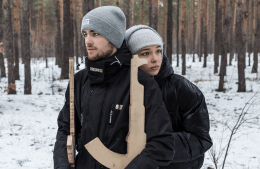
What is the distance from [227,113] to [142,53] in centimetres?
618

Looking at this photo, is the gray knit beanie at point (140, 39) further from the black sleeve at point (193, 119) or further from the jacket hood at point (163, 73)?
the black sleeve at point (193, 119)

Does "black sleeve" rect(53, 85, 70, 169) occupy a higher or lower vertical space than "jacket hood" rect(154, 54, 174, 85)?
lower

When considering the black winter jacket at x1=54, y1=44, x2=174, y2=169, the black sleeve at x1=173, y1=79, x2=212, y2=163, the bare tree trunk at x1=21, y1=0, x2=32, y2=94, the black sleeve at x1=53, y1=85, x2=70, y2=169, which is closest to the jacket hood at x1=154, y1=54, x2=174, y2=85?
the black sleeve at x1=173, y1=79, x2=212, y2=163

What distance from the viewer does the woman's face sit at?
1367mm

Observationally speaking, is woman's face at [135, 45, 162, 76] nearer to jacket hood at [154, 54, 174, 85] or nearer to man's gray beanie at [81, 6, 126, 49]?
jacket hood at [154, 54, 174, 85]

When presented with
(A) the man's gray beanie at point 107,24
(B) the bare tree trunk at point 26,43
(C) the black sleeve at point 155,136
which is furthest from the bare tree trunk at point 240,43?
(C) the black sleeve at point 155,136

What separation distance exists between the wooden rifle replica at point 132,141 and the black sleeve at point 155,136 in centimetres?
3

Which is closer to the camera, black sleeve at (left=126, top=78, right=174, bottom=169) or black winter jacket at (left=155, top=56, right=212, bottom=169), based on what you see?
black sleeve at (left=126, top=78, right=174, bottom=169)

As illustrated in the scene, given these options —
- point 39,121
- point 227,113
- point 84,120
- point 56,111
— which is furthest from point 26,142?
point 227,113

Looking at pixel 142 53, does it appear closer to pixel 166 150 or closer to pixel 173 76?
pixel 173 76

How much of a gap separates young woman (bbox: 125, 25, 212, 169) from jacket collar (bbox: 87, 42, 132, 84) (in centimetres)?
20

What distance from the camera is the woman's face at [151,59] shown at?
4.49 ft

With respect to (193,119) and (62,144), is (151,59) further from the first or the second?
(62,144)

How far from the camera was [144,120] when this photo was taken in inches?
42.4
